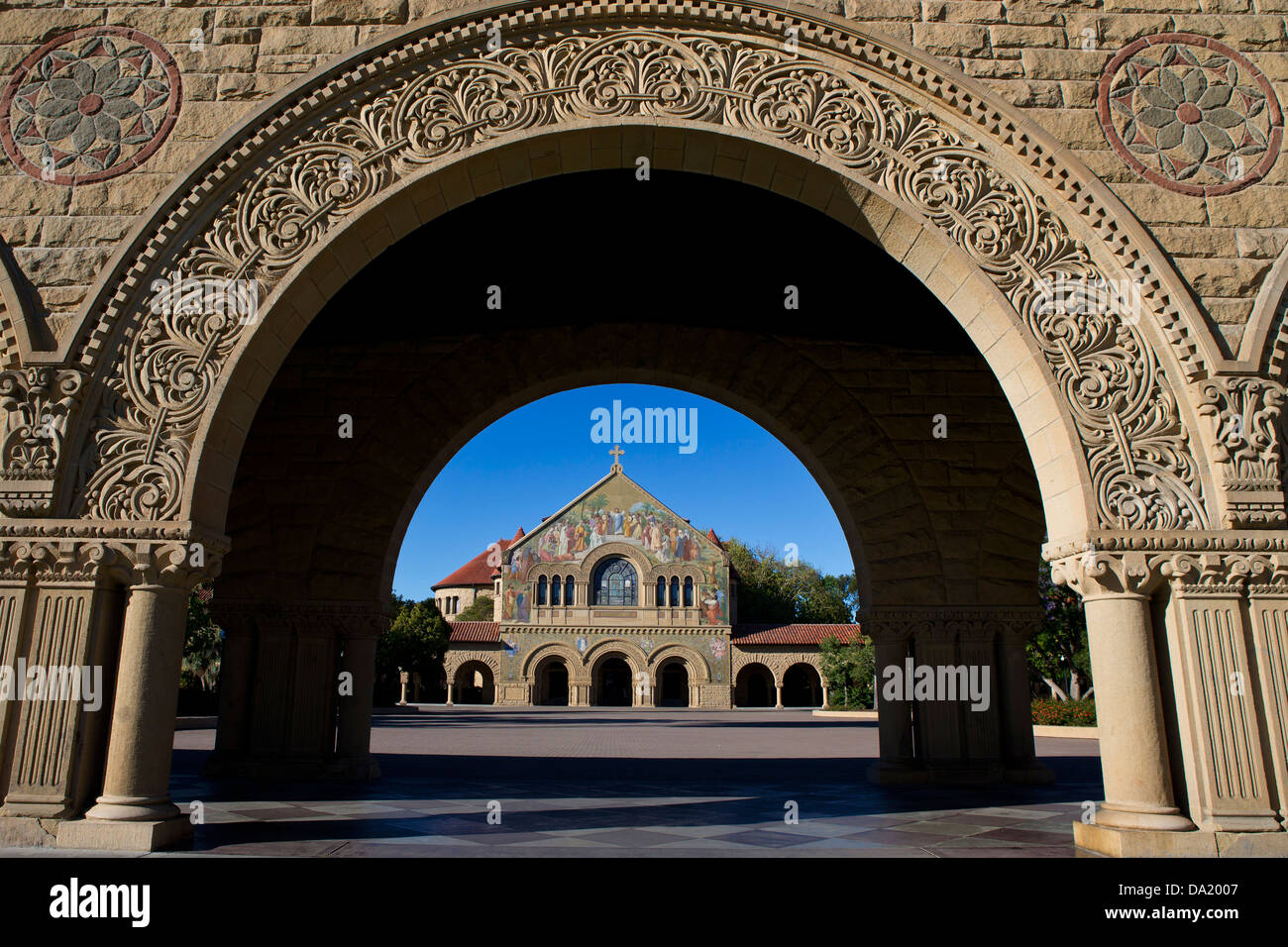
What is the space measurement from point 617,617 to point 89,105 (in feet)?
137

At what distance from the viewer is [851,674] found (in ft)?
111

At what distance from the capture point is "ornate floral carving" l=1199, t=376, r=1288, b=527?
16.6 ft

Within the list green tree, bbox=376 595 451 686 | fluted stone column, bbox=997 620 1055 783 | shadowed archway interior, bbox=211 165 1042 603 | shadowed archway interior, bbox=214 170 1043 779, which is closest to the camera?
shadowed archway interior, bbox=214 170 1043 779

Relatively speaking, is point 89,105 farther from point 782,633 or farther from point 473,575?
point 473,575

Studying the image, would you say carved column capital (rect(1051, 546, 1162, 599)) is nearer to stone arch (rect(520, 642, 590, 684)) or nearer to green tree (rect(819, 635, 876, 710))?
green tree (rect(819, 635, 876, 710))

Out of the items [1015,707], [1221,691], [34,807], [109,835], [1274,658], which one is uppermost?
[1274,658]

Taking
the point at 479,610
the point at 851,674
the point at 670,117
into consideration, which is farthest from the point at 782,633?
the point at 670,117

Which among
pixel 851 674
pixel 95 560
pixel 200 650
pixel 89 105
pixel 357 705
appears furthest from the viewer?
pixel 851 674

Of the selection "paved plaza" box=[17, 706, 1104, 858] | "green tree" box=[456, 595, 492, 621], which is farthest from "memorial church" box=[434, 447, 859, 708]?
"paved plaza" box=[17, 706, 1104, 858]

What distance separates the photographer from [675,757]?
13102 mm

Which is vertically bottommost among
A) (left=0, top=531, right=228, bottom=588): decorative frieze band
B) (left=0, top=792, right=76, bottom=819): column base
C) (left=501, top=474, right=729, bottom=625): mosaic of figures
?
(left=0, top=792, right=76, bottom=819): column base

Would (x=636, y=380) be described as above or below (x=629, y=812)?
above

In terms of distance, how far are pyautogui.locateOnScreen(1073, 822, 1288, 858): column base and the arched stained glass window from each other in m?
42.4

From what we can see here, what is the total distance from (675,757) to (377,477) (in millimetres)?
6418
